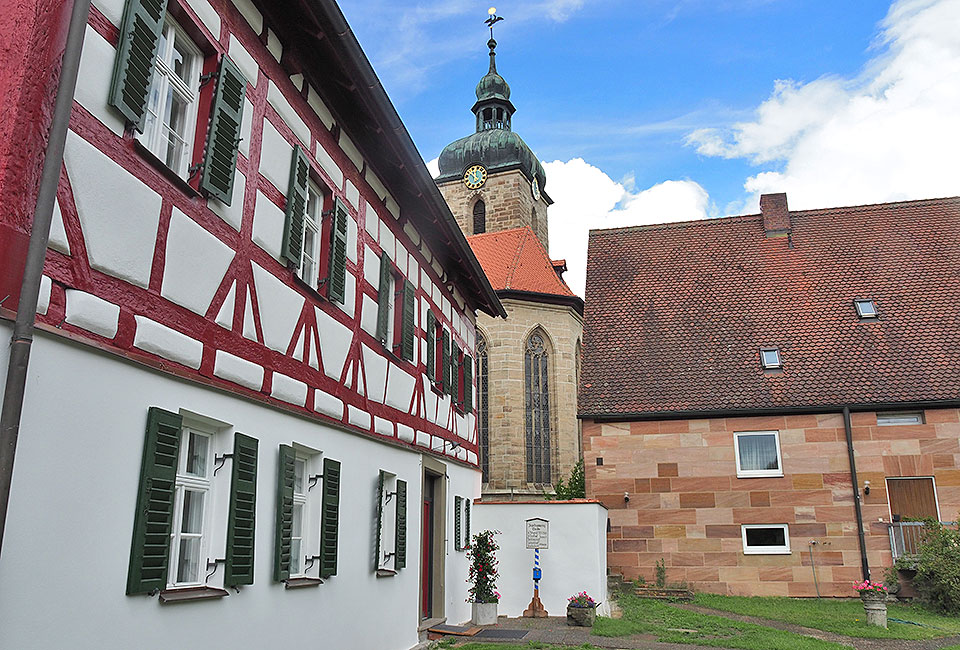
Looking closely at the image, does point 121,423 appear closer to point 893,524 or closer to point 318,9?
point 318,9

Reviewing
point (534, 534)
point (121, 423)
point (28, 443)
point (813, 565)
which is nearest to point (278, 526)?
point (121, 423)

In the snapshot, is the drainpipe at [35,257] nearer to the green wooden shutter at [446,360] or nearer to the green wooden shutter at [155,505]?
the green wooden shutter at [155,505]

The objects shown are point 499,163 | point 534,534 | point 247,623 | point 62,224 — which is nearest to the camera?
point 62,224

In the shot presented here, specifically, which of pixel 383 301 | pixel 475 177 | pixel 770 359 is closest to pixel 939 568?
pixel 770 359

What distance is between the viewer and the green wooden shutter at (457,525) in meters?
13.2

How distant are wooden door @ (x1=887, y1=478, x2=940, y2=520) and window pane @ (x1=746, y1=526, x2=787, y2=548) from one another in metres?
2.33

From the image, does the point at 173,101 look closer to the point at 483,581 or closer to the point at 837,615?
the point at 483,581

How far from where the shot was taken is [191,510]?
5.48m

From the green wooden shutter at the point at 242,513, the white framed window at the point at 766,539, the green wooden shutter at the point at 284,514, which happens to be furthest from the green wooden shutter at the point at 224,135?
the white framed window at the point at 766,539

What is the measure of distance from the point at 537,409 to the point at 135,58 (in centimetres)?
2468

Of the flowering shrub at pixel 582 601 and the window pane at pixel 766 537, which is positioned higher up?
the window pane at pixel 766 537

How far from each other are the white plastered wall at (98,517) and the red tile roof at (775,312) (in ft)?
45.3

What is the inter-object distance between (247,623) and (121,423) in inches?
84.7

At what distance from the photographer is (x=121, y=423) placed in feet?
15.1
